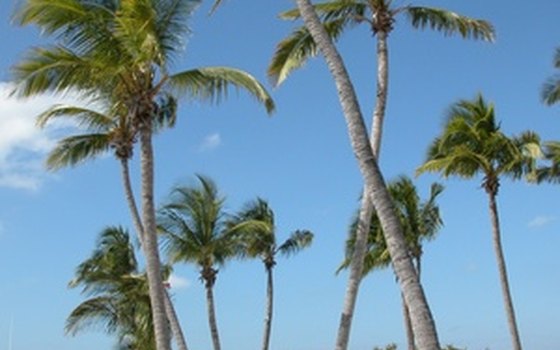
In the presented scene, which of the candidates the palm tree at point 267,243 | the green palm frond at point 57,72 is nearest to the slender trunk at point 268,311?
the palm tree at point 267,243

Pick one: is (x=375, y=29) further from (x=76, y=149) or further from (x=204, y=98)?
(x=76, y=149)

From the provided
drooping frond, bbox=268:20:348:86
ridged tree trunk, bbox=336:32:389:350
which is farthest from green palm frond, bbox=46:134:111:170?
ridged tree trunk, bbox=336:32:389:350

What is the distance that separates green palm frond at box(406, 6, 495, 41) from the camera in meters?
18.9

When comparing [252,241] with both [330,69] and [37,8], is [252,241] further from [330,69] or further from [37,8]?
[330,69]

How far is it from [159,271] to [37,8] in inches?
215

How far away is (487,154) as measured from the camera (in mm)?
24688

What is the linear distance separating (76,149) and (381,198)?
11772 mm

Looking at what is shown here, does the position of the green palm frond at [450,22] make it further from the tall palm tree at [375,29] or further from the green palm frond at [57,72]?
the green palm frond at [57,72]

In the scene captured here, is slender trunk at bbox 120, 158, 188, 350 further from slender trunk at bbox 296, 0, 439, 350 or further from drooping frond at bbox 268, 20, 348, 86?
slender trunk at bbox 296, 0, 439, 350

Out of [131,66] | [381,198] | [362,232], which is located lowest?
[381,198]

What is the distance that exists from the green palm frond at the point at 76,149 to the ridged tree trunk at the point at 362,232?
6653 mm

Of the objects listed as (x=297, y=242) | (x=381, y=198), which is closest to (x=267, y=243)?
(x=297, y=242)

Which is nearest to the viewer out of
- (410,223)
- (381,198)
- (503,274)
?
(381,198)

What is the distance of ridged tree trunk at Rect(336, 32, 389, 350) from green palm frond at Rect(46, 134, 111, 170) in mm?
6653
